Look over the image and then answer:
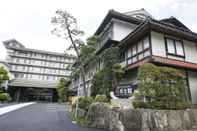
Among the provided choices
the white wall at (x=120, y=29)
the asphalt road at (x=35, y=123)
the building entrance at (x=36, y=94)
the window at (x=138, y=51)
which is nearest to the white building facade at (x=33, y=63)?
the building entrance at (x=36, y=94)

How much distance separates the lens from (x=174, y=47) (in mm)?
11453

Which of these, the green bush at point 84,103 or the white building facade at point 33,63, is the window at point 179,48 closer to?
the green bush at point 84,103

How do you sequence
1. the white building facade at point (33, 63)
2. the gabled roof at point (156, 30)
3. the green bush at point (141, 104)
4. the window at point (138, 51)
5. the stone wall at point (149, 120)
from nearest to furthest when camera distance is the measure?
1. the stone wall at point (149, 120)
2. the green bush at point (141, 104)
3. the gabled roof at point (156, 30)
4. the window at point (138, 51)
5. the white building facade at point (33, 63)

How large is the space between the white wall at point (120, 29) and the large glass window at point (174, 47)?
5.02 meters

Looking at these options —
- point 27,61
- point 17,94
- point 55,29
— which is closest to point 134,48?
point 55,29

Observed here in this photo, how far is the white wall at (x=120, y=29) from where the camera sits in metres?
14.9

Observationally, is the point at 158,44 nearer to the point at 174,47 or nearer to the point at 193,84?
the point at 174,47

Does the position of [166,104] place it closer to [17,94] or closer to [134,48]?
[134,48]

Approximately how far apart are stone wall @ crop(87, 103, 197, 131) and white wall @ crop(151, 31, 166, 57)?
4.71m

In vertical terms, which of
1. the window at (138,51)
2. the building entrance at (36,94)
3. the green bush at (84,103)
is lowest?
the building entrance at (36,94)

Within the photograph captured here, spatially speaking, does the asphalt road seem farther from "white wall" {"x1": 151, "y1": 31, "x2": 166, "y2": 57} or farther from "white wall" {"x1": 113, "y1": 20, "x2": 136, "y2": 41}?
"white wall" {"x1": 113, "y1": 20, "x2": 136, "y2": 41}

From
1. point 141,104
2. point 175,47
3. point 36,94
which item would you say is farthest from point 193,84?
point 36,94

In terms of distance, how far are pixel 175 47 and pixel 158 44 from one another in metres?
1.75

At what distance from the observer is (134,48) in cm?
1227
